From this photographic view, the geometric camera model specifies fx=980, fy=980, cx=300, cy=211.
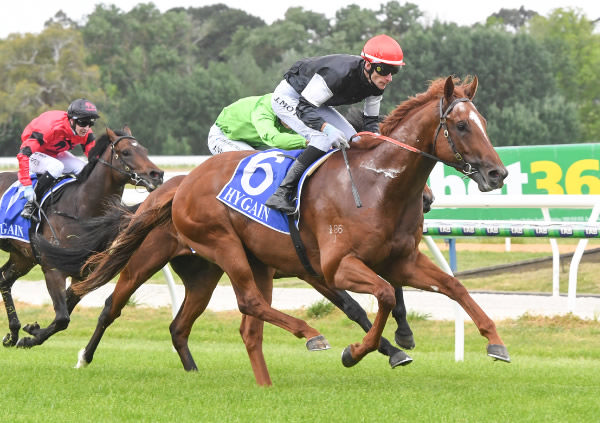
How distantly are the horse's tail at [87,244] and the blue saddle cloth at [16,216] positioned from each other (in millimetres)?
1051

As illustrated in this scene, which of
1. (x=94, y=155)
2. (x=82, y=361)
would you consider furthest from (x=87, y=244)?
(x=94, y=155)

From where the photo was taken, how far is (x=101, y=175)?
7.75m

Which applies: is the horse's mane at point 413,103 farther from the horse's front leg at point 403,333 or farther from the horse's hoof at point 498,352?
the horse's hoof at point 498,352

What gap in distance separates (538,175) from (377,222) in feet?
23.3

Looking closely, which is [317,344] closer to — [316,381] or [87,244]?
[316,381]

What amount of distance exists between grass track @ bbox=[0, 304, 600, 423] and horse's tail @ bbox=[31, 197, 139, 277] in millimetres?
650

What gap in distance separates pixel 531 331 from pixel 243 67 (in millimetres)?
55221

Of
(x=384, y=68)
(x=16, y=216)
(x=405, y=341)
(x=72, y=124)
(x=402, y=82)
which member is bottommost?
(x=402, y=82)

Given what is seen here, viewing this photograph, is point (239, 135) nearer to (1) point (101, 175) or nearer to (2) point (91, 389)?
(1) point (101, 175)

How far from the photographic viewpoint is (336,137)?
5312 millimetres

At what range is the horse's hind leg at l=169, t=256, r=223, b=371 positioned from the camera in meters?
6.35

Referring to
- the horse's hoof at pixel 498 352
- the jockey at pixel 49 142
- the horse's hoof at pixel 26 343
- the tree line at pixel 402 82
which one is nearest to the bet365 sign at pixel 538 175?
the jockey at pixel 49 142

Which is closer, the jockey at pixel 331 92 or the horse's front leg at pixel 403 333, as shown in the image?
the jockey at pixel 331 92

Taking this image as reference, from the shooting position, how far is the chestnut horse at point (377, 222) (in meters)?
4.90
